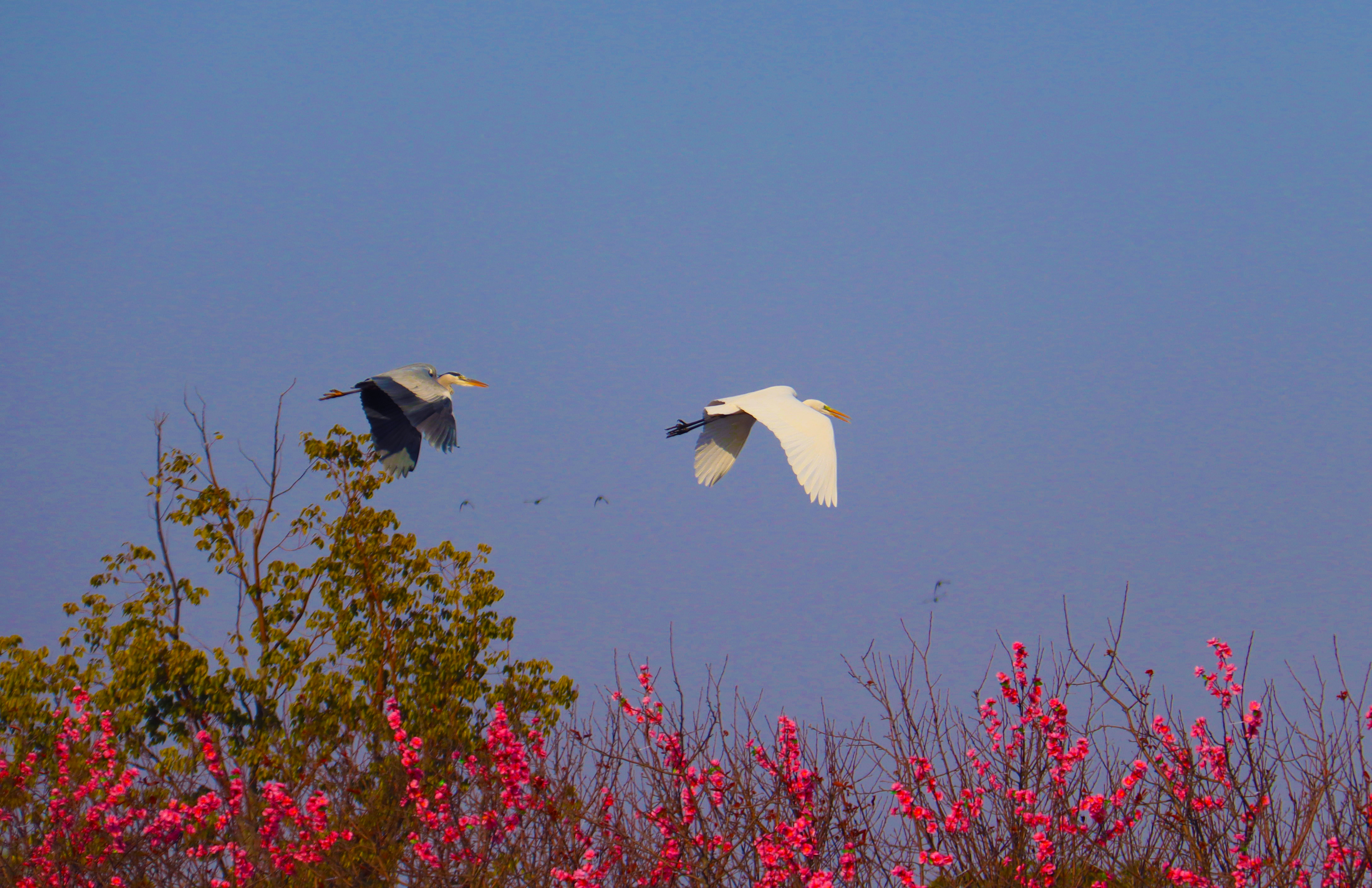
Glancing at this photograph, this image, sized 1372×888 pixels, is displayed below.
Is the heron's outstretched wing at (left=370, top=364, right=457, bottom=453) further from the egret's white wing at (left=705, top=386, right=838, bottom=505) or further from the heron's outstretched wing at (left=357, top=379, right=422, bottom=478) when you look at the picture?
the egret's white wing at (left=705, top=386, right=838, bottom=505)

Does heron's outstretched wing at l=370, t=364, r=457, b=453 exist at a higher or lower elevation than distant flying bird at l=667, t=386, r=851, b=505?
higher

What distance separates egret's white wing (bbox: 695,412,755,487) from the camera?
762 centimetres

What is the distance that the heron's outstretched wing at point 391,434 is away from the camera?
29.3ft

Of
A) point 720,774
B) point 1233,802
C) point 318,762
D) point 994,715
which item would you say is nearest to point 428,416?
point 318,762

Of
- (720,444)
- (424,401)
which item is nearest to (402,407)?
(424,401)

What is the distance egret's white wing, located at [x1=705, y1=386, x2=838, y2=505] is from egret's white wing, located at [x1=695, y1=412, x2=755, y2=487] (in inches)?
9.2

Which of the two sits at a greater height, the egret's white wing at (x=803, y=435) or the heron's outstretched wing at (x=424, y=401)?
the heron's outstretched wing at (x=424, y=401)

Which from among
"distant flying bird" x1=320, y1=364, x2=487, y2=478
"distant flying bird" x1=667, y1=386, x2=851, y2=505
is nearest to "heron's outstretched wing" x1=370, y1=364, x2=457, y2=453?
"distant flying bird" x1=320, y1=364, x2=487, y2=478

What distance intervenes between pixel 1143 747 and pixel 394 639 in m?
7.72

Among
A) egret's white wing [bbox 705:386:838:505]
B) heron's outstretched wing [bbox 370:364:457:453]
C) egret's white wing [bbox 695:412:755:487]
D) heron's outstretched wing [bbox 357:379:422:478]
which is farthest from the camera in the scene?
heron's outstretched wing [bbox 357:379:422:478]

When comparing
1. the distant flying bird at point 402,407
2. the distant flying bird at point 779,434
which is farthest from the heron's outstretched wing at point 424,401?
the distant flying bird at point 779,434

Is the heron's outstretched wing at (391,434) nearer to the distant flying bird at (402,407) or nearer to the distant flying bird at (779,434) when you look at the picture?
the distant flying bird at (402,407)

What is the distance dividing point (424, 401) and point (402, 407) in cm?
22

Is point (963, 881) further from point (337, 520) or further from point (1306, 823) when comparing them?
point (337, 520)
